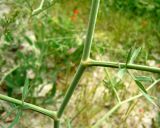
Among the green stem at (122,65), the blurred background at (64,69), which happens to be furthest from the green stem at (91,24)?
the blurred background at (64,69)

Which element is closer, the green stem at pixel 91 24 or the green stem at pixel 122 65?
the green stem at pixel 122 65

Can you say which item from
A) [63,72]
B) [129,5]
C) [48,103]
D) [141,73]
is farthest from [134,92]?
[129,5]

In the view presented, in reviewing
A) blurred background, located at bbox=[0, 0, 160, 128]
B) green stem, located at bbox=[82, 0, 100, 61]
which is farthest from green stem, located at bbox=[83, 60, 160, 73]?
blurred background, located at bbox=[0, 0, 160, 128]

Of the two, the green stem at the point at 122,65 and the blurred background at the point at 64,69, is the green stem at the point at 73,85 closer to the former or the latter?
the green stem at the point at 122,65

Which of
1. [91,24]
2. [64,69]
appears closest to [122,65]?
[91,24]

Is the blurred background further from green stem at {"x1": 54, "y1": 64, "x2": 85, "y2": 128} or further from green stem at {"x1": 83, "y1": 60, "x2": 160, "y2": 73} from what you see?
green stem at {"x1": 83, "y1": 60, "x2": 160, "y2": 73}

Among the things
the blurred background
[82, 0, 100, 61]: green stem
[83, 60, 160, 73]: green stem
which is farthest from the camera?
the blurred background

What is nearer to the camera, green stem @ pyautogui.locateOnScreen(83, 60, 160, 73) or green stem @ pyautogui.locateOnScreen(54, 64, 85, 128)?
green stem @ pyautogui.locateOnScreen(83, 60, 160, 73)

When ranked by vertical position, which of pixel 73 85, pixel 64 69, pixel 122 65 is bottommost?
pixel 64 69

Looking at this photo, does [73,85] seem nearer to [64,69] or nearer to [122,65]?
[122,65]
